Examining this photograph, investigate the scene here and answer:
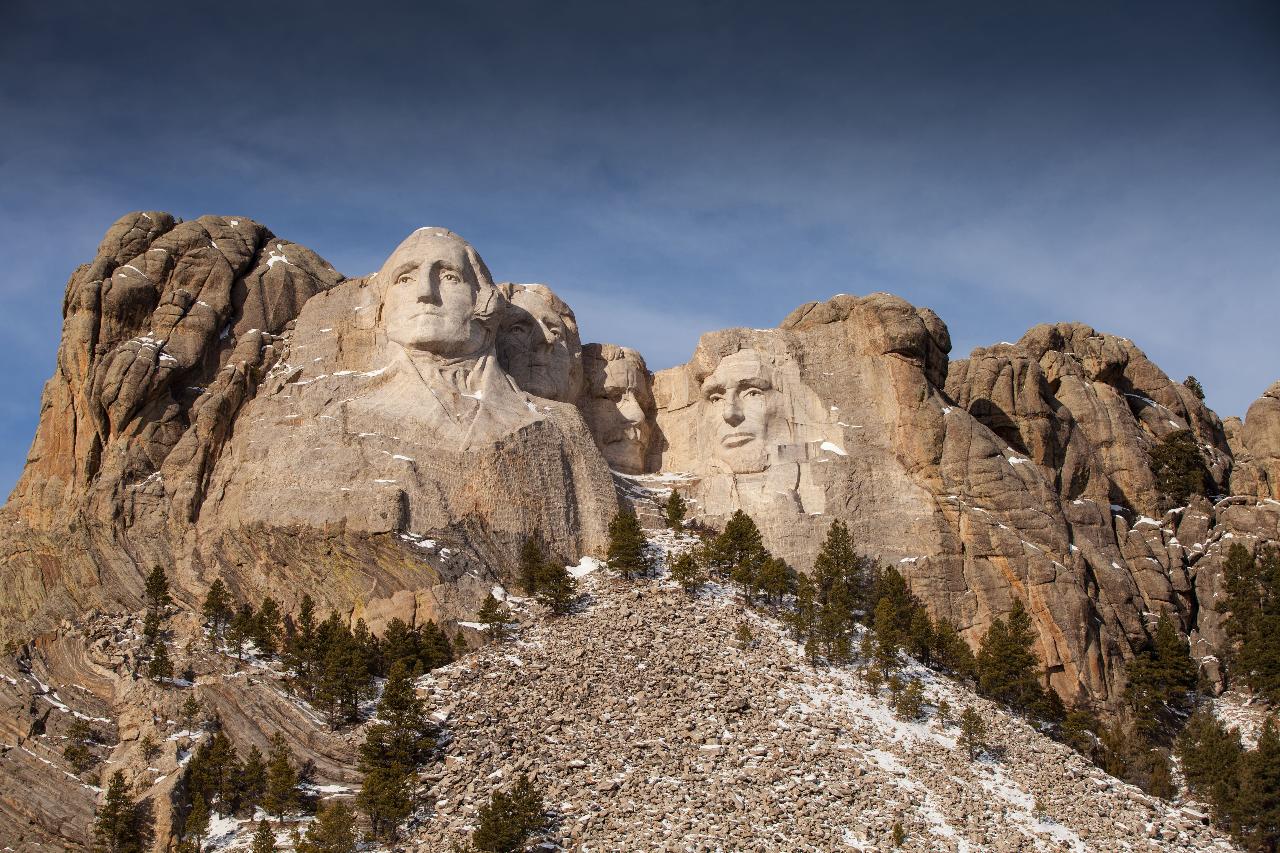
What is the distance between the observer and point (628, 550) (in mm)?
60250

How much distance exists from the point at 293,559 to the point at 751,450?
789 inches

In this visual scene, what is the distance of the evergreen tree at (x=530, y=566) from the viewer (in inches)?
2328

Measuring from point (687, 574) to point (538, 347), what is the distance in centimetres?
1455

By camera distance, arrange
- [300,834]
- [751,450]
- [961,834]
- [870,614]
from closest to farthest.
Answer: [300,834] → [961,834] → [870,614] → [751,450]

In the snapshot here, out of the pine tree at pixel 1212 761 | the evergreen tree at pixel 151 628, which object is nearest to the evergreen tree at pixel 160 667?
the evergreen tree at pixel 151 628

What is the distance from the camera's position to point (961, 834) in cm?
4909

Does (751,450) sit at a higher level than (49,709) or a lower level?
higher

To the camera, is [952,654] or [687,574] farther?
[952,654]

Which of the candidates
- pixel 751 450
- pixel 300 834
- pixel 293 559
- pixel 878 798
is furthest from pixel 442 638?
pixel 751 450

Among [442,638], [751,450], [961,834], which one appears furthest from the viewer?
[751,450]

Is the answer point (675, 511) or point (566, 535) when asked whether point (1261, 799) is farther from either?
point (566, 535)

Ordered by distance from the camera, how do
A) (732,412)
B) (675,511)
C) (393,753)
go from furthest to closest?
1. (732,412)
2. (675,511)
3. (393,753)

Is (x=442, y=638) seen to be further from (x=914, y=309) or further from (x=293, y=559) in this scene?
(x=914, y=309)

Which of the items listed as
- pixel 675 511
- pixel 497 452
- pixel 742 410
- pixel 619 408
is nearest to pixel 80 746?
pixel 497 452
